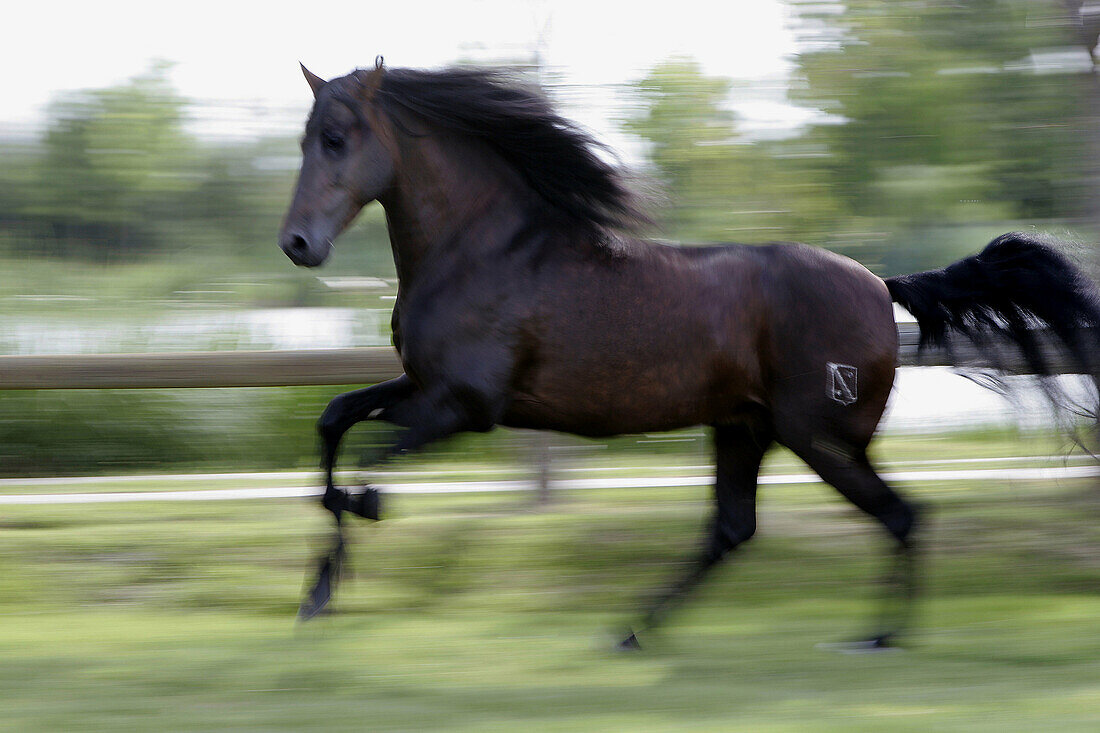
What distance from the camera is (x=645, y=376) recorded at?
12.1 feet

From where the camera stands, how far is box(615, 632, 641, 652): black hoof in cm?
381

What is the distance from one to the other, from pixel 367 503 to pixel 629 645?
1.04 meters

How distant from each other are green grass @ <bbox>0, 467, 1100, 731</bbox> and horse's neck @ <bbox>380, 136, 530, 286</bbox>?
1367mm

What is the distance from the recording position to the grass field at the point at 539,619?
10.1 feet

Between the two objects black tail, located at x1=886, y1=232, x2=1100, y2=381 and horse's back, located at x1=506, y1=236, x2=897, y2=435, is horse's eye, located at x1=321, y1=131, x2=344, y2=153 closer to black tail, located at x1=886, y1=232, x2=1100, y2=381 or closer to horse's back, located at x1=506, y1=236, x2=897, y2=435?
horse's back, located at x1=506, y1=236, x2=897, y2=435

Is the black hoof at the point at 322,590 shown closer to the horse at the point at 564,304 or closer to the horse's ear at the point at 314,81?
the horse at the point at 564,304

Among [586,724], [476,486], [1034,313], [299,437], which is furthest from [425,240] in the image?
[299,437]

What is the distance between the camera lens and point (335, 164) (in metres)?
3.62

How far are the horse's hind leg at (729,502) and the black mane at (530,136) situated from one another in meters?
0.90

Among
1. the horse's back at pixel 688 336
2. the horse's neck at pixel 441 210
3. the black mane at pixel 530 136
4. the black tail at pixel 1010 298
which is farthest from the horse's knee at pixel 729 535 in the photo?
the horse's neck at pixel 441 210

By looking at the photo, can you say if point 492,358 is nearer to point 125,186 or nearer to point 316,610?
point 316,610

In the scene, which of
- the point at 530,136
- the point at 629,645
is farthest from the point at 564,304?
the point at 629,645

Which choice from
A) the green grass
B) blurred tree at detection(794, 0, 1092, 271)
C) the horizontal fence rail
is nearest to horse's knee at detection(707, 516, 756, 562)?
the green grass

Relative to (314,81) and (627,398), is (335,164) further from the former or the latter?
(627,398)
